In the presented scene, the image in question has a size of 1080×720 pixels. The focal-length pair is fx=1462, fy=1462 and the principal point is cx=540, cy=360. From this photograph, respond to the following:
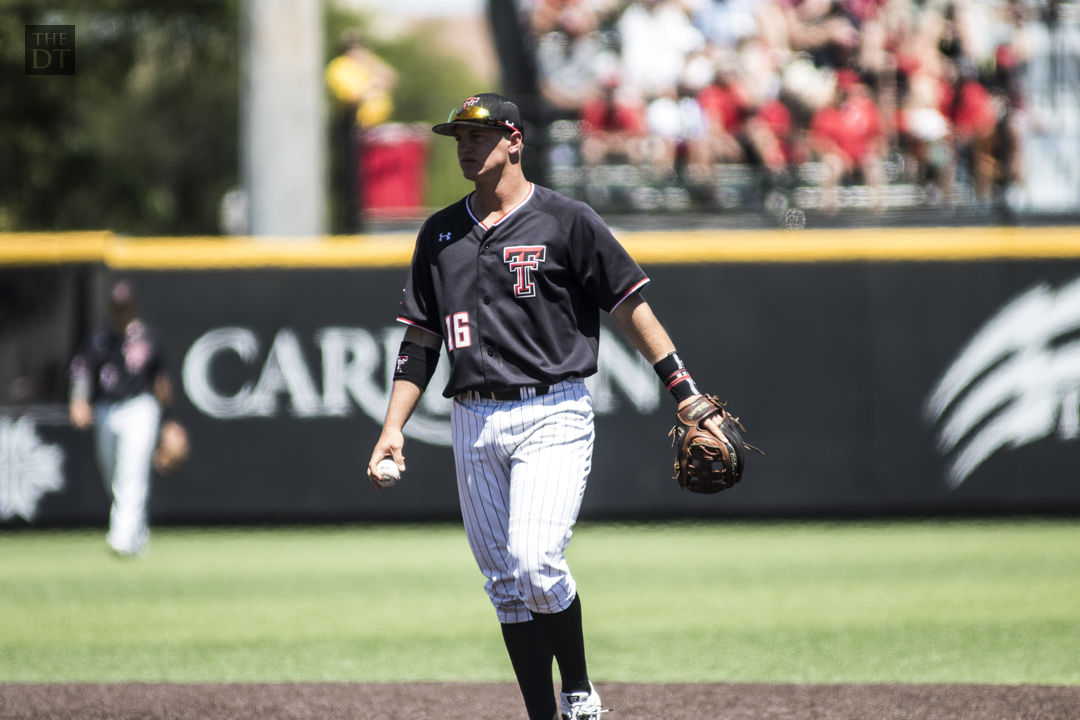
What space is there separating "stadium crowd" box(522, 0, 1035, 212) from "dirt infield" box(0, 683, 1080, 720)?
771cm

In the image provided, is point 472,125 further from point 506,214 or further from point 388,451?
point 388,451

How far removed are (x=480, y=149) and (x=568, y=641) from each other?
1.61m

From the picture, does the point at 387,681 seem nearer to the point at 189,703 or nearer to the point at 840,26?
the point at 189,703

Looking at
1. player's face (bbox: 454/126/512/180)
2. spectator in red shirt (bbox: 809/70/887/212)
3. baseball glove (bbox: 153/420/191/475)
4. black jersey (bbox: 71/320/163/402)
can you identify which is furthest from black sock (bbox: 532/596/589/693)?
Answer: spectator in red shirt (bbox: 809/70/887/212)

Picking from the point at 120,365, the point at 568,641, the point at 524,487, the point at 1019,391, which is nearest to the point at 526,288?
the point at 524,487

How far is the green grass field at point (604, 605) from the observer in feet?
21.6

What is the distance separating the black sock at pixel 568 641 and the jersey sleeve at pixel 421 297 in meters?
1.04

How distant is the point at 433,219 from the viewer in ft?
16.2

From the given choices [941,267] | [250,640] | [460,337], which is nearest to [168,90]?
[941,267]

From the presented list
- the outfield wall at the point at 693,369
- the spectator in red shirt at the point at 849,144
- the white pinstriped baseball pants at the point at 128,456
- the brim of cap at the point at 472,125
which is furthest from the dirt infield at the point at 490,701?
the spectator in red shirt at the point at 849,144

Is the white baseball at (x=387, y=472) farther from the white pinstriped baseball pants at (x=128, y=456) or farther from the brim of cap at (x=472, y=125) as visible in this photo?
the white pinstriped baseball pants at (x=128, y=456)

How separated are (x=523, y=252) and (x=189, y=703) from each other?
2333 millimetres

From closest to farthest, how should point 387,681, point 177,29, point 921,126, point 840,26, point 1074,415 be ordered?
point 387,681
point 1074,415
point 921,126
point 840,26
point 177,29

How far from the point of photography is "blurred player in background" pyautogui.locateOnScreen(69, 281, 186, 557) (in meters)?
10.6
